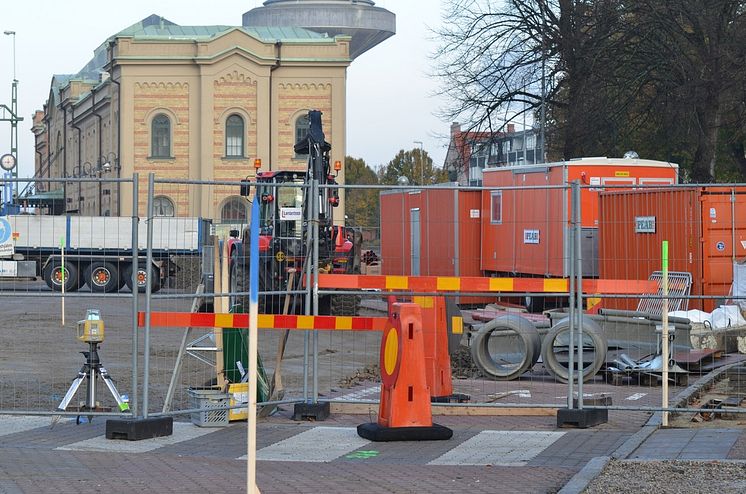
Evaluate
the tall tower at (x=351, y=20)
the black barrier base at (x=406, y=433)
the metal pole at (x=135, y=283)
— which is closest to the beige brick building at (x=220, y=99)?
the tall tower at (x=351, y=20)

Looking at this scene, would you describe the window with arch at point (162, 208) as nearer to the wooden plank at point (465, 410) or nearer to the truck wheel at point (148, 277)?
the truck wheel at point (148, 277)

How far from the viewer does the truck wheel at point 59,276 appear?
1427 cm

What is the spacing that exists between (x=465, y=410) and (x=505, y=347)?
332 centimetres

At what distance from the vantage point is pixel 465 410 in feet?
39.8

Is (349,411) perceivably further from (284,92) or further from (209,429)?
(284,92)

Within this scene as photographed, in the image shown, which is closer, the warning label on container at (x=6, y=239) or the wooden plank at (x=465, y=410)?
the warning label on container at (x=6, y=239)

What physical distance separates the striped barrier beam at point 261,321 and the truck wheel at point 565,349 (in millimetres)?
2940

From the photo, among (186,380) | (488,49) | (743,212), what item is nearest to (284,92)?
(488,49)

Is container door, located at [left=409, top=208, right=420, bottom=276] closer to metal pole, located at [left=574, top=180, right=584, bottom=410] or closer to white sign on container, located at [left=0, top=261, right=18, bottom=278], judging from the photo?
metal pole, located at [left=574, top=180, right=584, bottom=410]

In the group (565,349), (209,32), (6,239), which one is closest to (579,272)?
(565,349)

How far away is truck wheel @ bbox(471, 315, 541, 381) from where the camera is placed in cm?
1444

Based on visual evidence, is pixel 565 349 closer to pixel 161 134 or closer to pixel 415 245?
pixel 415 245

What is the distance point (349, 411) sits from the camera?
40.1 feet

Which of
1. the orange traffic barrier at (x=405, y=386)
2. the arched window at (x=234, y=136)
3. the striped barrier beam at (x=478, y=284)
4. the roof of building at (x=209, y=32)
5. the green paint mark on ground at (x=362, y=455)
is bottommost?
the green paint mark on ground at (x=362, y=455)
